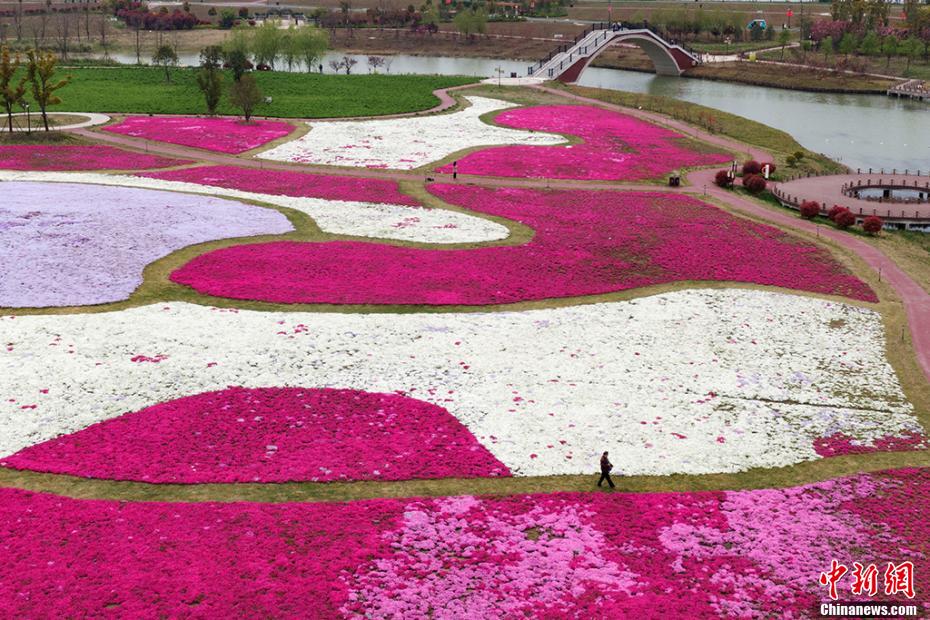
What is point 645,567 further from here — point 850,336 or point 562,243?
point 562,243

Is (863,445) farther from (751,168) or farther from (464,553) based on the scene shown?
(751,168)

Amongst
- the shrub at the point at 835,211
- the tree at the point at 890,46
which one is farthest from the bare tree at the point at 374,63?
the shrub at the point at 835,211

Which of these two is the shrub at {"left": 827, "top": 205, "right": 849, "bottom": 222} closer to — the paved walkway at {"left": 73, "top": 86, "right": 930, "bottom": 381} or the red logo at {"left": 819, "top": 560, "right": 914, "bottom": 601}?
the paved walkway at {"left": 73, "top": 86, "right": 930, "bottom": 381}

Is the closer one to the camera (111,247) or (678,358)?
(678,358)

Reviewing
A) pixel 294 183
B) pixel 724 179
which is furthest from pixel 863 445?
pixel 294 183

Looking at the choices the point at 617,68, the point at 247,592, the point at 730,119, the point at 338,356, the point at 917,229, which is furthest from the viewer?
the point at 617,68

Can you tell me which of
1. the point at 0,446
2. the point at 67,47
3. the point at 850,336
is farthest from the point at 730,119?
the point at 67,47

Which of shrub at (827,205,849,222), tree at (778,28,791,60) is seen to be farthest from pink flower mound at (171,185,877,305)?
tree at (778,28,791,60)
